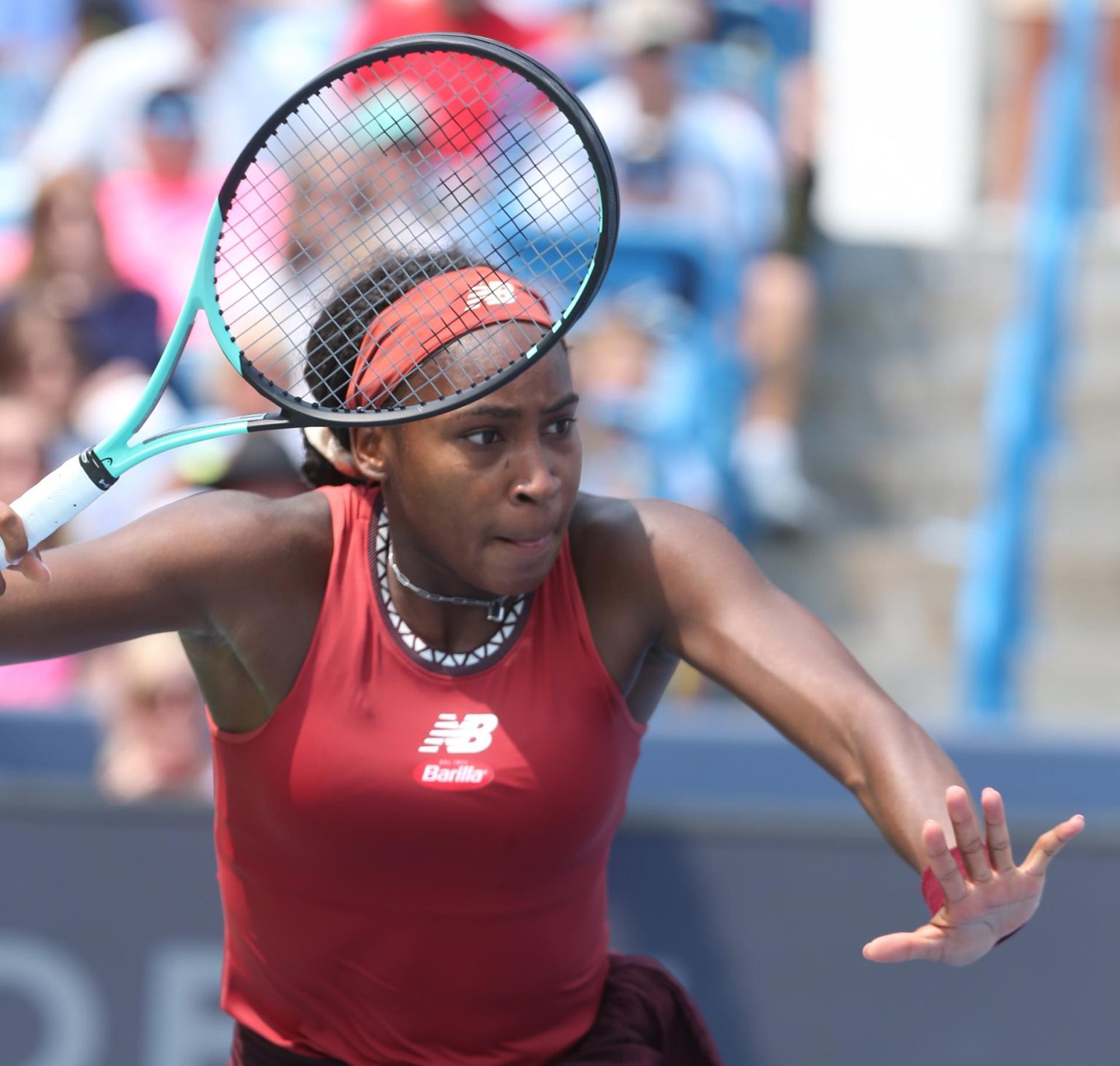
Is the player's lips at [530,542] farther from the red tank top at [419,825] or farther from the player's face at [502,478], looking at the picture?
the red tank top at [419,825]

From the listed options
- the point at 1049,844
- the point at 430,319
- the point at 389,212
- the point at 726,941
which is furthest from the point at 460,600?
the point at 389,212

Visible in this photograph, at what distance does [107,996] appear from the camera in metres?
3.35

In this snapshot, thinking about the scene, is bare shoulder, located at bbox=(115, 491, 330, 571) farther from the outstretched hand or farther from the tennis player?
the outstretched hand

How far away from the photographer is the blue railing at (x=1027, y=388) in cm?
489

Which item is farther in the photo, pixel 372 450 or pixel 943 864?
pixel 372 450

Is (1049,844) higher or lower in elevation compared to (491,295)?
lower

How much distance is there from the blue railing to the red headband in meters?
3.15

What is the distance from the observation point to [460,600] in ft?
6.68

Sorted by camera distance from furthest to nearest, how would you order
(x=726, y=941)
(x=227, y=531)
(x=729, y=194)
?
(x=729, y=194)
(x=726, y=941)
(x=227, y=531)

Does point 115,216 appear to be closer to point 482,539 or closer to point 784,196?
point 784,196

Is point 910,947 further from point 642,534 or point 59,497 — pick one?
point 59,497

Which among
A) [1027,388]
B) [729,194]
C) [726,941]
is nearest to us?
[726,941]

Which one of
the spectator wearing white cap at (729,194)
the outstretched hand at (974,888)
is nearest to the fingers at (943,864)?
the outstretched hand at (974,888)

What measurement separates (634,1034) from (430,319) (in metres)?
0.95
